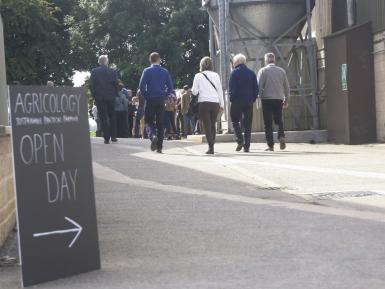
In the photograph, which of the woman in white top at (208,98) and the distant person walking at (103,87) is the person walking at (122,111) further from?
the woman in white top at (208,98)

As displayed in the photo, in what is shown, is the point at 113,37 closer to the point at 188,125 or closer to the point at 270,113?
the point at 188,125

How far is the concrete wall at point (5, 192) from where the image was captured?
5.96 metres

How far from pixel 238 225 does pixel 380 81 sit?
11127 millimetres

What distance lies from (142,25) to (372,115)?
31.9 m

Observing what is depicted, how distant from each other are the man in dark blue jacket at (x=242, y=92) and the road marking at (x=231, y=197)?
3572 mm

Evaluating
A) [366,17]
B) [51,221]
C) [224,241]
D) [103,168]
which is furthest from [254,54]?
[51,221]

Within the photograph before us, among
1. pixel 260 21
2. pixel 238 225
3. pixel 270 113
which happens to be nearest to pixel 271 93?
pixel 270 113

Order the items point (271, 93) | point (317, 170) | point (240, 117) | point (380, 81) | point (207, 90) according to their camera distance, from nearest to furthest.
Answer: point (317, 170)
point (207, 90)
point (240, 117)
point (271, 93)
point (380, 81)

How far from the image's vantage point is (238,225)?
684cm

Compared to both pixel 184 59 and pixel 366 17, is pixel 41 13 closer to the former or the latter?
pixel 184 59

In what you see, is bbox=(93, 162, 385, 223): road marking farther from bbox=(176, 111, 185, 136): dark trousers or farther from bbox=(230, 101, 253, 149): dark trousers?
bbox=(176, 111, 185, 136): dark trousers

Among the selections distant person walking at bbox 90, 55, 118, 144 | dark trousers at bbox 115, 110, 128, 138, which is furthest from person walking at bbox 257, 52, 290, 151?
dark trousers at bbox 115, 110, 128, 138

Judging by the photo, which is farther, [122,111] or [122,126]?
[122,126]

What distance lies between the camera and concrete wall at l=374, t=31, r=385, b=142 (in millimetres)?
16922
